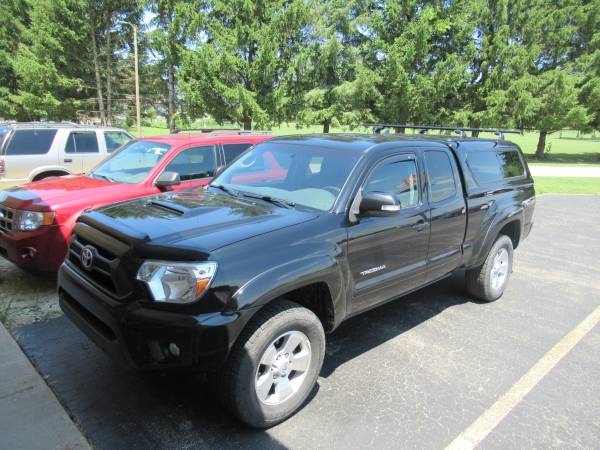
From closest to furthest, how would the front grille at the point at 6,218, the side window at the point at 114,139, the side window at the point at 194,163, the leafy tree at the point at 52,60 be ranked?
the front grille at the point at 6,218, the side window at the point at 194,163, the side window at the point at 114,139, the leafy tree at the point at 52,60

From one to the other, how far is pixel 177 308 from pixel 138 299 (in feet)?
0.85

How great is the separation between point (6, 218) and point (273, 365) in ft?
12.1

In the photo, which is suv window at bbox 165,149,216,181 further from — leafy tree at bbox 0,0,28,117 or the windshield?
leafy tree at bbox 0,0,28,117

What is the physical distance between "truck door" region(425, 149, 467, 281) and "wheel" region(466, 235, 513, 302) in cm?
62

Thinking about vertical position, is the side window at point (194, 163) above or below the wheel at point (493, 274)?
above

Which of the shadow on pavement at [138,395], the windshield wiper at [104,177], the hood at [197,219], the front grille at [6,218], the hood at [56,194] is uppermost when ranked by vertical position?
the hood at [197,219]

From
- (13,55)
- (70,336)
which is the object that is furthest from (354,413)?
(13,55)

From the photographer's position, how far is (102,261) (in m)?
2.76

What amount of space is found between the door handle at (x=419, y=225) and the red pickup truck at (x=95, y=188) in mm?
2709

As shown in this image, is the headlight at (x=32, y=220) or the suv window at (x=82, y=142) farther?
the suv window at (x=82, y=142)

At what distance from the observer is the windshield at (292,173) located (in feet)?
11.1

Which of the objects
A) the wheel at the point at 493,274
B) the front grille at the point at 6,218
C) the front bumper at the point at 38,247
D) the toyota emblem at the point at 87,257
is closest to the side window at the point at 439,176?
the wheel at the point at 493,274

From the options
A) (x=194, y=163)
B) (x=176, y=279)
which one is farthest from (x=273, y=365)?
(x=194, y=163)

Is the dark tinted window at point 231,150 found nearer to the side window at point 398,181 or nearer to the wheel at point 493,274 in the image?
the side window at point 398,181
